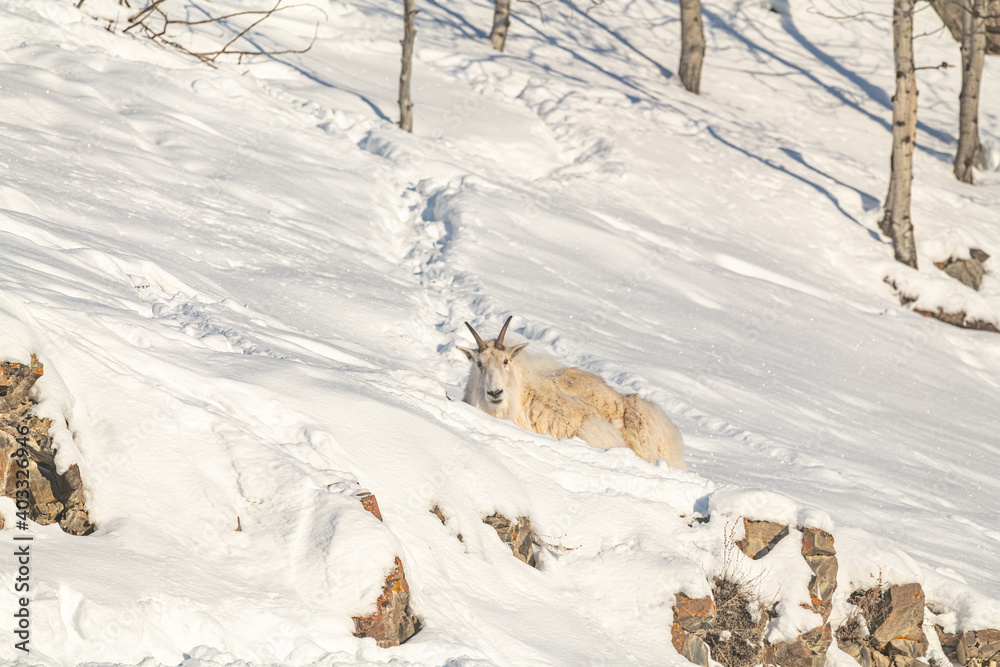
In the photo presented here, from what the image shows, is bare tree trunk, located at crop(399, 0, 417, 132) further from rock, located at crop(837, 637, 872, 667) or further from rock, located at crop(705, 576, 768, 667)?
rock, located at crop(837, 637, 872, 667)

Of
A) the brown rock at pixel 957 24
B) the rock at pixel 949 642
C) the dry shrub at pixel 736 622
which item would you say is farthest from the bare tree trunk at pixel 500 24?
the rock at pixel 949 642

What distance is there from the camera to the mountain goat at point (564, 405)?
7.30 metres

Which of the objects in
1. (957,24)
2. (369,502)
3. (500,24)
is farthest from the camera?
(957,24)

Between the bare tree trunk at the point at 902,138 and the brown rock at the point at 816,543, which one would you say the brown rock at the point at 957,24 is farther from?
the brown rock at the point at 816,543

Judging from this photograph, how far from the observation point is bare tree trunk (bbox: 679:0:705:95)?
61.6 ft

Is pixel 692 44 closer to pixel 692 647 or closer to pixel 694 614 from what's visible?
pixel 694 614

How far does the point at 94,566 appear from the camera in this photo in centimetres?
346

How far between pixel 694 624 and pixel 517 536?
1.24m

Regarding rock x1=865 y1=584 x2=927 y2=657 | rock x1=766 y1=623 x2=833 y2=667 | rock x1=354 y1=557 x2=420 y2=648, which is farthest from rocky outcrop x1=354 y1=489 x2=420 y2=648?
rock x1=865 y1=584 x2=927 y2=657

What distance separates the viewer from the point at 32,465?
3834mm

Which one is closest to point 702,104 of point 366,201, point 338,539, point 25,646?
point 366,201

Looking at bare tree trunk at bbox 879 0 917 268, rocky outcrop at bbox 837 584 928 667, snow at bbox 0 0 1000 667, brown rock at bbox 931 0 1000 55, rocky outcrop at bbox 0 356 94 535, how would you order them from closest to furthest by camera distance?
rocky outcrop at bbox 0 356 94 535 → snow at bbox 0 0 1000 667 → rocky outcrop at bbox 837 584 928 667 → bare tree trunk at bbox 879 0 917 268 → brown rock at bbox 931 0 1000 55

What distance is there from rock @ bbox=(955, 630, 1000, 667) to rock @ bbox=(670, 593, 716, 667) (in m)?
2.13

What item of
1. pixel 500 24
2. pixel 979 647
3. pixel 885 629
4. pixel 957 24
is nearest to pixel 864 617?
pixel 885 629
